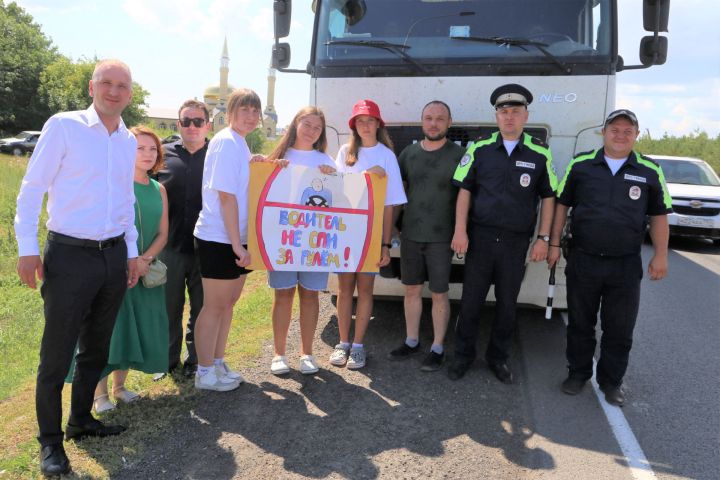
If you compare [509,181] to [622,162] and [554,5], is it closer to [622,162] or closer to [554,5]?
[622,162]

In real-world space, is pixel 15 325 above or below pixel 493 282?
below

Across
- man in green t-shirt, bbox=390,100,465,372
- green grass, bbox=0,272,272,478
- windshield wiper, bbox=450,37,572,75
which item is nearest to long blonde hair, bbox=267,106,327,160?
man in green t-shirt, bbox=390,100,465,372

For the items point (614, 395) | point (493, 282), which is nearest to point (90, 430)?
point (493, 282)

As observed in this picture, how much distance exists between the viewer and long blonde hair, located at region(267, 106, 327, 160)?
3.80 meters

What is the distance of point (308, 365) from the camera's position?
4.18m

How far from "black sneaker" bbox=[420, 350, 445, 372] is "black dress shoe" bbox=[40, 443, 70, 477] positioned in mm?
2497

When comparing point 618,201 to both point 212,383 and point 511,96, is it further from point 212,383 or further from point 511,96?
point 212,383

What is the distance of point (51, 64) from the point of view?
5903cm

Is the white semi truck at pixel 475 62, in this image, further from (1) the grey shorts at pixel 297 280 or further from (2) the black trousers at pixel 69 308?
(2) the black trousers at pixel 69 308

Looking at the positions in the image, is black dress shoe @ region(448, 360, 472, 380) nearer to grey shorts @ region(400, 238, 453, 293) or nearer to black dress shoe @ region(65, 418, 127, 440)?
grey shorts @ region(400, 238, 453, 293)

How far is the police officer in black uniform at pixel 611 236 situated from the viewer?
3.68 m

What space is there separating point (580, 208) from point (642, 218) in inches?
15.4

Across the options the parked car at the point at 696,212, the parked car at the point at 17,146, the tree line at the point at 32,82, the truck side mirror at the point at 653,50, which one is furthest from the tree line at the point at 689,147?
the tree line at the point at 32,82

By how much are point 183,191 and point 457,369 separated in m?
2.42
